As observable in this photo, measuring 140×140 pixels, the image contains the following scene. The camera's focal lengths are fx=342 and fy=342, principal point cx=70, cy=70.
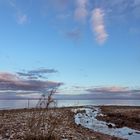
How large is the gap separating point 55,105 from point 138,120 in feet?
81.7

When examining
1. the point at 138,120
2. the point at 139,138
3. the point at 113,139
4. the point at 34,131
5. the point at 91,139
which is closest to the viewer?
the point at 34,131

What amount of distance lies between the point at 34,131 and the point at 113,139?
7.96 m

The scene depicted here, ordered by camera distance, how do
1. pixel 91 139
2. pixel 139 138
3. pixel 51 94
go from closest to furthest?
1. pixel 51 94
2. pixel 91 139
3. pixel 139 138

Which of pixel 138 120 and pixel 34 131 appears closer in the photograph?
pixel 34 131

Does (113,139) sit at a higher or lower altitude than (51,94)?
lower

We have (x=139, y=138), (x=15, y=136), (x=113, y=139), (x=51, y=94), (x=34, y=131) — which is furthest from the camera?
(x=139, y=138)

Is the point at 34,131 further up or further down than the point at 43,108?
further down

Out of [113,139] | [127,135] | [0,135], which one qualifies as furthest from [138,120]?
[0,135]

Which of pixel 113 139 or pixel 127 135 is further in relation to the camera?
pixel 127 135

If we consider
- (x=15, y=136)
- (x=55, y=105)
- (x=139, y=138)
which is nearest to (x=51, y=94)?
(x=55, y=105)

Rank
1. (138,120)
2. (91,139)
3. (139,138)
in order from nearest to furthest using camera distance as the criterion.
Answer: (91,139) → (139,138) → (138,120)

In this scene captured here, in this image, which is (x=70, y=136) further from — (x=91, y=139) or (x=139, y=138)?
(x=139, y=138)

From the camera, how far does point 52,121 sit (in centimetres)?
1480

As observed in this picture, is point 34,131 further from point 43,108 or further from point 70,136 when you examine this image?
point 70,136
